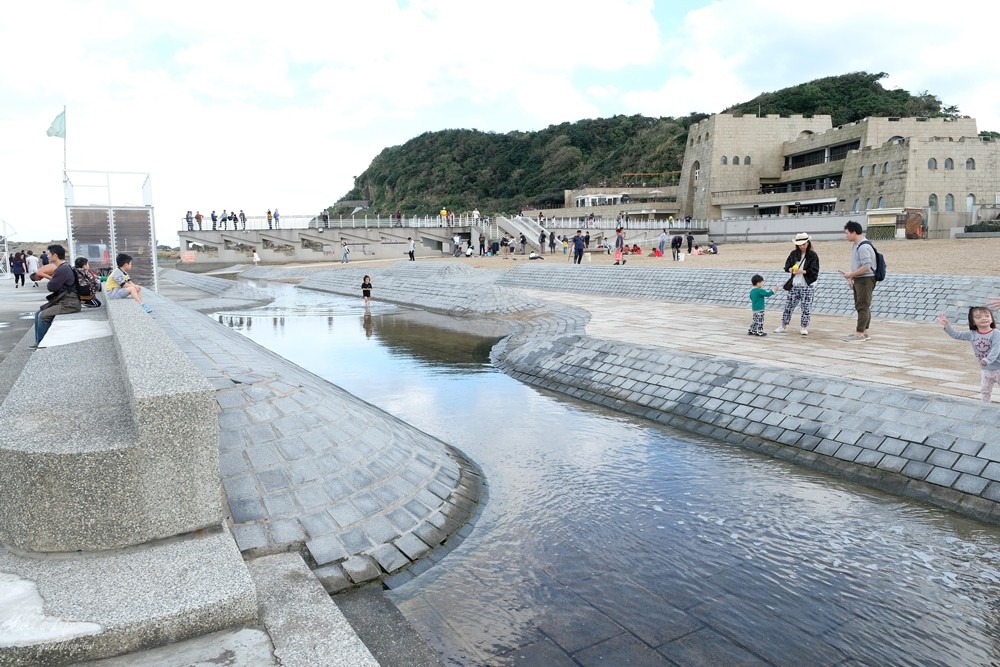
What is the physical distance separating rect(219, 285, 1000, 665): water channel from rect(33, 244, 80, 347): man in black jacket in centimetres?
626

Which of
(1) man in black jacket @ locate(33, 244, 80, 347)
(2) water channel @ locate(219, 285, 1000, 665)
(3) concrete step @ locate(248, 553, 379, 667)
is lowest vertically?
(2) water channel @ locate(219, 285, 1000, 665)

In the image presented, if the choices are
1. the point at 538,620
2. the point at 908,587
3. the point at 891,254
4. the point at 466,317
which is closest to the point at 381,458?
the point at 538,620

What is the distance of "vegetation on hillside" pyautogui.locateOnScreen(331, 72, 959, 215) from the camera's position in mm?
77250

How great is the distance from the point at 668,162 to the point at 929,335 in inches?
3061

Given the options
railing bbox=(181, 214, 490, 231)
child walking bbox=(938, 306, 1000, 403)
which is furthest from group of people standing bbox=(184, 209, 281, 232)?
child walking bbox=(938, 306, 1000, 403)

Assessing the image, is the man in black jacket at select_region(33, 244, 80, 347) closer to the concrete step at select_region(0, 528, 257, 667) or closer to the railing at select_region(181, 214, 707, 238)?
the concrete step at select_region(0, 528, 257, 667)

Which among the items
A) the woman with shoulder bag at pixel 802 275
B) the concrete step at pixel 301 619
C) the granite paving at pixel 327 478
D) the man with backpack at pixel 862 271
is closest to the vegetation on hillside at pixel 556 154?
the woman with shoulder bag at pixel 802 275

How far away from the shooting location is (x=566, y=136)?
108 metres

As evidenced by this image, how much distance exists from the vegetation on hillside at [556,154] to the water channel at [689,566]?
7224 cm

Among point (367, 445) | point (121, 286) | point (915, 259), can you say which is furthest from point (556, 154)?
point (367, 445)

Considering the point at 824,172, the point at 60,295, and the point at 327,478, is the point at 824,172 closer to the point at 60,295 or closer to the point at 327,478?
the point at 60,295

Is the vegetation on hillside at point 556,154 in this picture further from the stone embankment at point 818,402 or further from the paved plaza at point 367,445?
the paved plaza at point 367,445

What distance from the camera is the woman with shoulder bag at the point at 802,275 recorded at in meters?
10.5

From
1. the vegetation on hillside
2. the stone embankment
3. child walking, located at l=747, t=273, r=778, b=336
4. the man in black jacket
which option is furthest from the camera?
the vegetation on hillside
